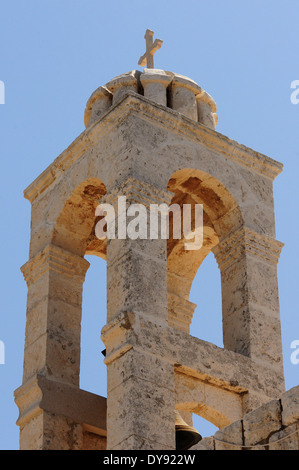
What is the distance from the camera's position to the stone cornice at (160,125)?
43.8 ft

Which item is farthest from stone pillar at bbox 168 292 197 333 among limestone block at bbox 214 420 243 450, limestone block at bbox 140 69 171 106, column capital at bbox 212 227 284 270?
limestone block at bbox 214 420 243 450

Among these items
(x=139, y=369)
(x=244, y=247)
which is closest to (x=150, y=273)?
(x=139, y=369)

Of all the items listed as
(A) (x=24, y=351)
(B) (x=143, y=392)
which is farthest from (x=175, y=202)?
(B) (x=143, y=392)

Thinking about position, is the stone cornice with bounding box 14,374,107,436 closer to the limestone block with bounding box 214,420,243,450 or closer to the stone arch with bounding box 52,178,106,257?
the stone arch with bounding box 52,178,106,257

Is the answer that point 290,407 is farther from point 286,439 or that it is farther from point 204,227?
point 204,227

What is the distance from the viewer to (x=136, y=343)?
39.2 ft

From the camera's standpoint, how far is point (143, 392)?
1174cm

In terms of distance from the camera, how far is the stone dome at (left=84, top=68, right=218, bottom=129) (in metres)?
14.1

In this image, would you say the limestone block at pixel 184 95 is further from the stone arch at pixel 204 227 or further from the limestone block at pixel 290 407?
the limestone block at pixel 290 407

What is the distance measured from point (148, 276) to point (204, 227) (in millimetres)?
2293

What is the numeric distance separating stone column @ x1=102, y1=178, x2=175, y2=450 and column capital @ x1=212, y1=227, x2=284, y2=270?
96cm

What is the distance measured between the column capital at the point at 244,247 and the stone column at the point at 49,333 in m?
1.41

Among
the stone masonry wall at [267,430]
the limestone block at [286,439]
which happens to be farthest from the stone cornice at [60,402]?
the limestone block at [286,439]

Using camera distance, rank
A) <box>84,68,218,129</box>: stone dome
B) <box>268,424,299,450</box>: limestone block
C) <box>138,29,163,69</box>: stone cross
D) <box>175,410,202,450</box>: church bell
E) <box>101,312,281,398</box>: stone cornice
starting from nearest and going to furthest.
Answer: <box>268,424,299,450</box>: limestone block
<box>101,312,281,398</box>: stone cornice
<box>175,410,202,450</box>: church bell
<box>84,68,218,129</box>: stone dome
<box>138,29,163,69</box>: stone cross
